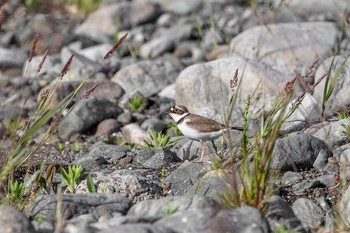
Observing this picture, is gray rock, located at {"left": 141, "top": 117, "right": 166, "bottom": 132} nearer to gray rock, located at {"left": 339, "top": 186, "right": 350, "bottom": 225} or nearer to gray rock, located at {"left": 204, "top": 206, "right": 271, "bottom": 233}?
gray rock, located at {"left": 339, "top": 186, "right": 350, "bottom": 225}

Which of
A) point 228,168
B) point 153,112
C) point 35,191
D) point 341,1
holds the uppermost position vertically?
point 35,191

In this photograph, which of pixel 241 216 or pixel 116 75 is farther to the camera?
pixel 116 75

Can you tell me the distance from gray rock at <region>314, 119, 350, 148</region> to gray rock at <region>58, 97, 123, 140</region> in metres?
3.23

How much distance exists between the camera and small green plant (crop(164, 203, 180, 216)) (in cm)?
488

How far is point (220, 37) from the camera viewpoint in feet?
40.3

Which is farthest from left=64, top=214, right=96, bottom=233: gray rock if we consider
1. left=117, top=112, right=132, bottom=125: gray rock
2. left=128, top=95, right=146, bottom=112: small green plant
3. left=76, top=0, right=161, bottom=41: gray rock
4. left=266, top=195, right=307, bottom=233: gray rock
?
left=76, top=0, right=161, bottom=41: gray rock

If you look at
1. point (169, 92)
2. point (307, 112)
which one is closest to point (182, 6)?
point (169, 92)

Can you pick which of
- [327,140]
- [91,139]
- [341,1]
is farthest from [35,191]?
[341,1]

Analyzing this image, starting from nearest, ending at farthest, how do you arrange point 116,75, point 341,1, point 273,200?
point 273,200 → point 116,75 → point 341,1

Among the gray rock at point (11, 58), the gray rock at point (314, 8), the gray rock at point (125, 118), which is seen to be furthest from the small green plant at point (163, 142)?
the gray rock at point (314, 8)

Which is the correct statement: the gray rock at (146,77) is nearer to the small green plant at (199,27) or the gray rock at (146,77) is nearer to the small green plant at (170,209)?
the small green plant at (199,27)

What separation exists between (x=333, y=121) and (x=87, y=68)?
15.2ft

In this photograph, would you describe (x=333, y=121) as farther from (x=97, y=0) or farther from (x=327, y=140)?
(x=97, y=0)

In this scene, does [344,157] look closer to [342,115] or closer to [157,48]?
[342,115]
